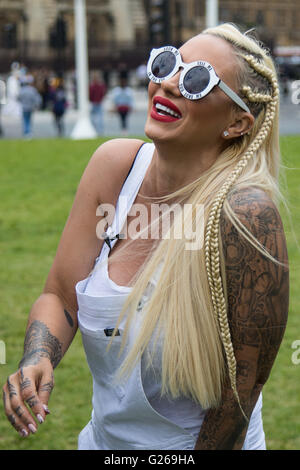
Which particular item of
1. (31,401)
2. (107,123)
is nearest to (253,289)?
(31,401)

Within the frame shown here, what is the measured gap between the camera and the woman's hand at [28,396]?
1825mm

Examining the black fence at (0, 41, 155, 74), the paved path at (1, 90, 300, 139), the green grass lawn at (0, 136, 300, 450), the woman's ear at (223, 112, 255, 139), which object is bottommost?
the black fence at (0, 41, 155, 74)

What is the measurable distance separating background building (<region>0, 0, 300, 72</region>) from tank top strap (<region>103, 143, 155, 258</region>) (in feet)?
140

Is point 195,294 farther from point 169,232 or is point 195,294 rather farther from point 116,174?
point 116,174

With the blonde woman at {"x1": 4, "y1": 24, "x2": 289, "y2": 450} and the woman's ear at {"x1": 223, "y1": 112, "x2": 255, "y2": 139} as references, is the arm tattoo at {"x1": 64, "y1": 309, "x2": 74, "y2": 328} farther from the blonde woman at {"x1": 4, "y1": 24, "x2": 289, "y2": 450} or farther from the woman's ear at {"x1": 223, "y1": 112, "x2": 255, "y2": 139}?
the woman's ear at {"x1": 223, "y1": 112, "x2": 255, "y2": 139}

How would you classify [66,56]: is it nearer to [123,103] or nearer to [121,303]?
[123,103]

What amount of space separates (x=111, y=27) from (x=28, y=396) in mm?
69266

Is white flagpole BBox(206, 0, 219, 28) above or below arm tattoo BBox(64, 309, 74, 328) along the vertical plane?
below

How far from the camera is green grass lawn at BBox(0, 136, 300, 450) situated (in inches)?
160

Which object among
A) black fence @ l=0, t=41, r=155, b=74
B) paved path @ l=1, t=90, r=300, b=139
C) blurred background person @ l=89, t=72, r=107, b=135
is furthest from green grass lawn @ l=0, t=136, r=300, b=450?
black fence @ l=0, t=41, r=155, b=74

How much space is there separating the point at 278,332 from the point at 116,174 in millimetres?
666

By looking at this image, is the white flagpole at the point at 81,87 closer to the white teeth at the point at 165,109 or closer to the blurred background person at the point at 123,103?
the blurred background person at the point at 123,103

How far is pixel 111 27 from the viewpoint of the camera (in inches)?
2682

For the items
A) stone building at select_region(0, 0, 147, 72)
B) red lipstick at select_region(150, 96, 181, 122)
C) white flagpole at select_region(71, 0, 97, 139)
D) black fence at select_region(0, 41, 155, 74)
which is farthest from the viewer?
stone building at select_region(0, 0, 147, 72)
